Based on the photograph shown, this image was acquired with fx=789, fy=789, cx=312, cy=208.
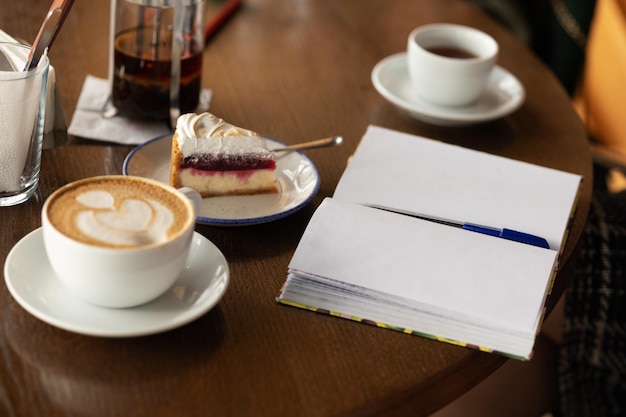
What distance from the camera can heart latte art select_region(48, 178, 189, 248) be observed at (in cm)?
62

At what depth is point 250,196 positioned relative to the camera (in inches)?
35.1

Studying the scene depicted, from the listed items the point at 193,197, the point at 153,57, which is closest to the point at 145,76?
the point at 153,57

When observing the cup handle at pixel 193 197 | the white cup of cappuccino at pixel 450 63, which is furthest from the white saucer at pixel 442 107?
the cup handle at pixel 193 197

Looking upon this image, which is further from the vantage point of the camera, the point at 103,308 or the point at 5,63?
the point at 5,63

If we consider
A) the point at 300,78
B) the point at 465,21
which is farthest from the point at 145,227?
the point at 465,21

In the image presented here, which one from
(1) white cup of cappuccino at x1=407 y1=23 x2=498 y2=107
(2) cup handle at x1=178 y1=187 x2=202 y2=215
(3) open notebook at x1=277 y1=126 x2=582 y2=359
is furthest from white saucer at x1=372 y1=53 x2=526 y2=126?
(2) cup handle at x1=178 y1=187 x2=202 y2=215

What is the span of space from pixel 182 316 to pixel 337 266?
0.17 metres

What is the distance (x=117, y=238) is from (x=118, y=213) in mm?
36

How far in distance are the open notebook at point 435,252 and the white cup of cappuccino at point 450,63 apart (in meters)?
0.21

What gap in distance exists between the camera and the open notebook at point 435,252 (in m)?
0.71

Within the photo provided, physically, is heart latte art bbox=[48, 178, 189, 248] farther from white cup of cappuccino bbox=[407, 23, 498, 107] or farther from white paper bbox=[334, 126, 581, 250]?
white cup of cappuccino bbox=[407, 23, 498, 107]

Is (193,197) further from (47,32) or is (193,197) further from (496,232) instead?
(496,232)

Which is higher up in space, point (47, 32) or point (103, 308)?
point (47, 32)

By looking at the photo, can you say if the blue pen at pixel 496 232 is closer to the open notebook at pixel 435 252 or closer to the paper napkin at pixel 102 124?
the open notebook at pixel 435 252
